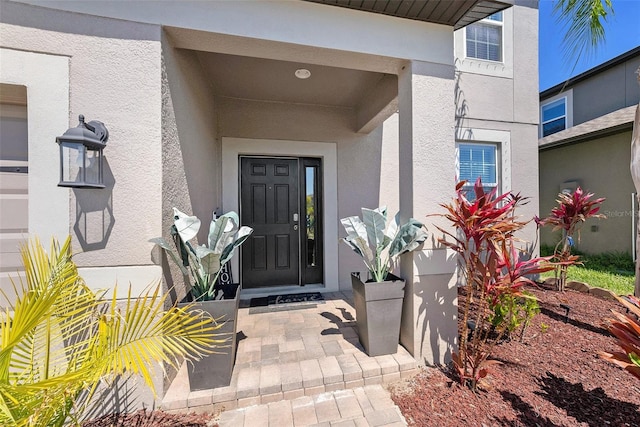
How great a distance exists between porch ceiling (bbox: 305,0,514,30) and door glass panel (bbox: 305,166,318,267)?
2.33 m

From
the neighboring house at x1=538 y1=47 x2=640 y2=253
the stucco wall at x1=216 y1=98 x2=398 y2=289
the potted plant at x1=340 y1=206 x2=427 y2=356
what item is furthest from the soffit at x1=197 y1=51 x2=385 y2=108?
the neighboring house at x1=538 y1=47 x2=640 y2=253

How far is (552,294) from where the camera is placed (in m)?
4.12

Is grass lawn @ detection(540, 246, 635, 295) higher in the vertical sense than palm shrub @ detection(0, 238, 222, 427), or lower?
lower

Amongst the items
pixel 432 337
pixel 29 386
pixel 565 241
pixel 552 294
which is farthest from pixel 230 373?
pixel 565 241

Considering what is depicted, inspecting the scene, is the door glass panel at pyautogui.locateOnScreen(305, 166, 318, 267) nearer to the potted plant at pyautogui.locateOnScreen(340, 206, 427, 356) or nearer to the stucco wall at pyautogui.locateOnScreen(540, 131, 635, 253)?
the potted plant at pyautogui.locateOnScreen(340, 206, 427, 356)

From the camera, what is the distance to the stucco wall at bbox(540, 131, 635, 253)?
616 centimetres

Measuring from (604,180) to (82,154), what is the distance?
10139 mm

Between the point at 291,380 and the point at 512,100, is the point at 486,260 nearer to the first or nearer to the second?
the point at 291,380

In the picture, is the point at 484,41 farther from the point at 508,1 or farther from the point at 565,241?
the point at 565,241

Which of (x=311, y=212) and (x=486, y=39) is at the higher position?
(x=486, y=39)

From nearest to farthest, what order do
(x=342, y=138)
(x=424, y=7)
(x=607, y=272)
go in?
(x=424, y=7)
(x=342, y=138)
(x=607, y=272)

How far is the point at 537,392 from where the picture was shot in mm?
2000

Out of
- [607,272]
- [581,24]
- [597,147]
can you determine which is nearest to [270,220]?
[581,24]

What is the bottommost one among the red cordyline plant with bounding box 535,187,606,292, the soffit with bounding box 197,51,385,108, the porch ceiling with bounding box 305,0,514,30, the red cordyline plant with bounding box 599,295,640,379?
the red cordyline plant with bounding box 599,295,640,379
